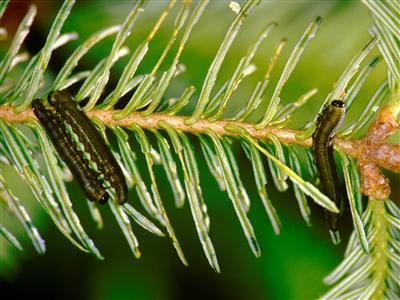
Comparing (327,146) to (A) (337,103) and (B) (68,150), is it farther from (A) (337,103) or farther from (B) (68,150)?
(B) (68,150)

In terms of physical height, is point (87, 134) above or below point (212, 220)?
above

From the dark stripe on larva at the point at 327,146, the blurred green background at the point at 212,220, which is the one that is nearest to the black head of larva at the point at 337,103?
the dark stripe on larva at the point at 327,146

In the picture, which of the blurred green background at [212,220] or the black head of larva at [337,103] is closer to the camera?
the black head of larva at [337,103]

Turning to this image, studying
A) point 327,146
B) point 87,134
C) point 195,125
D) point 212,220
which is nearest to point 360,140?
point 327,146

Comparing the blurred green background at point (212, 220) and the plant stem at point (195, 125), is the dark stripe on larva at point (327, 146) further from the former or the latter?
the blurred green background at point (212, 220)

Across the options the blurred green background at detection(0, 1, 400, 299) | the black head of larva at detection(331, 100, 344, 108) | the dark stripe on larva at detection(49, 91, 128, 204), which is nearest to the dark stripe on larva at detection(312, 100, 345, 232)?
the black head of larva at detection(331, 100, 344, 108)

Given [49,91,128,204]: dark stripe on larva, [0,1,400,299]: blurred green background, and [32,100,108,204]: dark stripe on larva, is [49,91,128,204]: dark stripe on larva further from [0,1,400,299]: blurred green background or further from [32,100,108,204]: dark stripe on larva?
[0,1,400,299]: blurred green background
